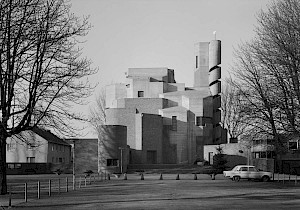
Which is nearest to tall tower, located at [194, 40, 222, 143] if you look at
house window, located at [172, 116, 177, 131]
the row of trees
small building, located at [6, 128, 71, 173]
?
house window, located at [172, 116, 177, 131]

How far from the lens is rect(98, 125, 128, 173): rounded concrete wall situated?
8562 centimetres

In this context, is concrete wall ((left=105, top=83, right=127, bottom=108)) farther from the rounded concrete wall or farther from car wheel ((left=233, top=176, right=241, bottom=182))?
car wheel ((left=233, top=176, right=241, bottom=182))

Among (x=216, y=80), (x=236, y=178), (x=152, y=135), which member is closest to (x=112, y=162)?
(x=152, y=135)

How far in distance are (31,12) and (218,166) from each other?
58.4m

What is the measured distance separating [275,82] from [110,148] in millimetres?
52068

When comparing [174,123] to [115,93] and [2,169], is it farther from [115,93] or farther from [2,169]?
[2,169]

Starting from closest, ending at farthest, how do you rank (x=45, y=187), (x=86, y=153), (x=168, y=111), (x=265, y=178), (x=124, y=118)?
(x=45, y=187), (x=265, y=178), (x=86, y=153), (x=124, y=118), (x=168, y=111)

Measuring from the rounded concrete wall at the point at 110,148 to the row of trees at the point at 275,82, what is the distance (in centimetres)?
4493

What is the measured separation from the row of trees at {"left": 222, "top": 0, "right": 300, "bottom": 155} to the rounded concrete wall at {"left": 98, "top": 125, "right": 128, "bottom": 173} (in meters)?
44.9

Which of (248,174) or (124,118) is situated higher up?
(124,118)

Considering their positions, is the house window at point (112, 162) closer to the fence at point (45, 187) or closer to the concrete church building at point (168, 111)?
the concrete church building at point (168, 111)

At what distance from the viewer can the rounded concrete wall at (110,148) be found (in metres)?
85.6

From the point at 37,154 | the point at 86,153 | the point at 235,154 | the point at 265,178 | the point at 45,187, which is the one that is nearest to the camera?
the point at 45,187

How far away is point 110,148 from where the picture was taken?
8619cm
